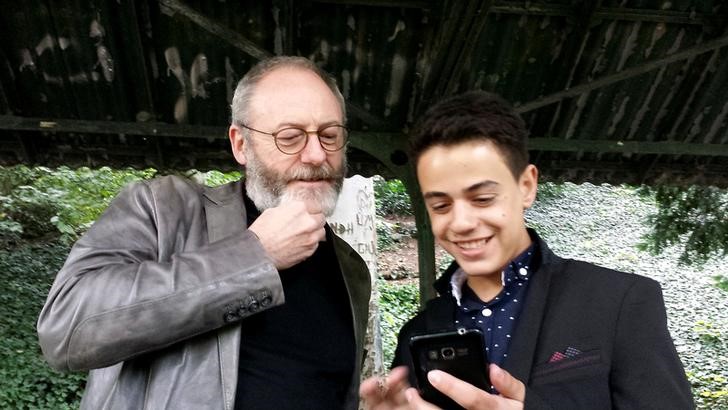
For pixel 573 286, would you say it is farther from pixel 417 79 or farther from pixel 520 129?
pixel 417 79

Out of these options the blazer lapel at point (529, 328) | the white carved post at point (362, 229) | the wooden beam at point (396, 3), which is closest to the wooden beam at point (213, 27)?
the wooden beam at point (396, 3)

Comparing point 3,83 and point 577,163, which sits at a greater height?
point 3,83

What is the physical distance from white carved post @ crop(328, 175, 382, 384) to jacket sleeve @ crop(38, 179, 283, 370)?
4409mm

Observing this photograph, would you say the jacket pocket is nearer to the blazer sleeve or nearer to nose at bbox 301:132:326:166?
the blazer sleeve

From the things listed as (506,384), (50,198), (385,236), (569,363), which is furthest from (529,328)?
(385,236)

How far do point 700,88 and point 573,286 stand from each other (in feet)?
12.2

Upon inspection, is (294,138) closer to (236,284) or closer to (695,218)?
(236,284)

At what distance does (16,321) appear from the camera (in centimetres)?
855

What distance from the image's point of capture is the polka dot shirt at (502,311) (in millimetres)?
1585

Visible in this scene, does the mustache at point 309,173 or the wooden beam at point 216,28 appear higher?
the wooden beam at point 216,28

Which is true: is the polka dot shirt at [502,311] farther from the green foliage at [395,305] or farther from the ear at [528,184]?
the green foliage at [395,305]

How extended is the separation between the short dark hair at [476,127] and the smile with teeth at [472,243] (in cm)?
20

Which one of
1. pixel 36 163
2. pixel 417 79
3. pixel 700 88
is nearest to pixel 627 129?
pixel 700 88

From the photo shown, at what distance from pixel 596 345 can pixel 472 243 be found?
0.39 meters
